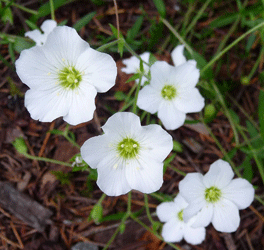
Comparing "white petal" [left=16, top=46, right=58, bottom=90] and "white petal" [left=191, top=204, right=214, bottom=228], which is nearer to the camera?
"white petal" [left=16, top=46, right=58, bottom=90]

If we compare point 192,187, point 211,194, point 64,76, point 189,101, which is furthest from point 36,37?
point 211,194

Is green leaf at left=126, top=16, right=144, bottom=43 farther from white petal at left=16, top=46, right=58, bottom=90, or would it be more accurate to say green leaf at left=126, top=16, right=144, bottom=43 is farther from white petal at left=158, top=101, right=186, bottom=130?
white petal at left=16, top=46, right=58, bottom=90

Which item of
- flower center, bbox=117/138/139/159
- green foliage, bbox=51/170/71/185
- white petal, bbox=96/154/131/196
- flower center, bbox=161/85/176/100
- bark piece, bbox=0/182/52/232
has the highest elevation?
flower center, bbox=161/85/176/100

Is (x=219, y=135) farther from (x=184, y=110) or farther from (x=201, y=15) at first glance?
(x=201, y=15)

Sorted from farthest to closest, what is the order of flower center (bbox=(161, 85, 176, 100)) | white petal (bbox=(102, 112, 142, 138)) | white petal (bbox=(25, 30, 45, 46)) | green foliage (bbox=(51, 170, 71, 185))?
green foliage (bbox=(51, 170, 71, 185))
white petal (bbox=(25, 30, 45, 46))
flower center (bbox=(161, 85, 176, 100))
white petal (bbox=(102, 112, 142, 138))

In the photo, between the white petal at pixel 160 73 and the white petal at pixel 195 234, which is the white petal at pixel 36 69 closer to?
the white petal at pixel 160 73

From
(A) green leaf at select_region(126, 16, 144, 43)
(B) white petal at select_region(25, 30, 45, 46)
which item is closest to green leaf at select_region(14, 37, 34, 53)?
(B) white petal at select_region(25, 30, 45, 46)

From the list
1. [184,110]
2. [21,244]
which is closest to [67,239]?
[21,244]
